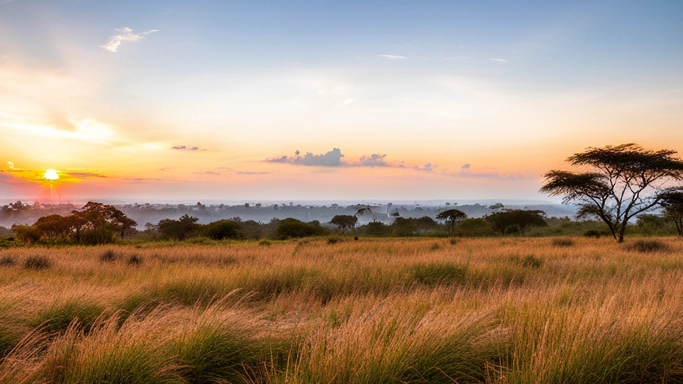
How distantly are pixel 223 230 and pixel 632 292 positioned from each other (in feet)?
116

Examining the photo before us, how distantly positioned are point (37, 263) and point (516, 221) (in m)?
49.6

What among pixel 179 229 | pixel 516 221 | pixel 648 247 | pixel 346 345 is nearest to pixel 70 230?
pixel 179 229

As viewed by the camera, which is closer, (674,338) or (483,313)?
(674,338)

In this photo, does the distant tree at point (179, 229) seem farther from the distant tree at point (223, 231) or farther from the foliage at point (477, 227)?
the foliage at point (477, 227)

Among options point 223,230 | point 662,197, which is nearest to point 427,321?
point 662,197

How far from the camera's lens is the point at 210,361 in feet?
12.5

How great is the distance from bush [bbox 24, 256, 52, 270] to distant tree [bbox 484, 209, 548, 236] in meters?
46.9

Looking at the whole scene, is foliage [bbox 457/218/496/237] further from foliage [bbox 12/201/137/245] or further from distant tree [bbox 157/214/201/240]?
foliage [bbox 12/201/137/245]

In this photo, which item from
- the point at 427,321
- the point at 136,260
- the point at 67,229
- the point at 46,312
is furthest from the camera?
the point at 67,229

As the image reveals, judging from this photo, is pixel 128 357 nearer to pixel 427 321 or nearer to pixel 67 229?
pixel 427 321

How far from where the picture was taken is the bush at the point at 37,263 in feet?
37.8

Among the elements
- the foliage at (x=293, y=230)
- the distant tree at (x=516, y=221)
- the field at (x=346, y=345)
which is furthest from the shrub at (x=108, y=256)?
the distant tree at (x=516, y=221)

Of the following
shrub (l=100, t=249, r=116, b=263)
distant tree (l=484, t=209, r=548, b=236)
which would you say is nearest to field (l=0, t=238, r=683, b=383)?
shrub (l=100, t=249, r=116, b=263)

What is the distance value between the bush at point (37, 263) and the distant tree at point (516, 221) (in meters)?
46.9
